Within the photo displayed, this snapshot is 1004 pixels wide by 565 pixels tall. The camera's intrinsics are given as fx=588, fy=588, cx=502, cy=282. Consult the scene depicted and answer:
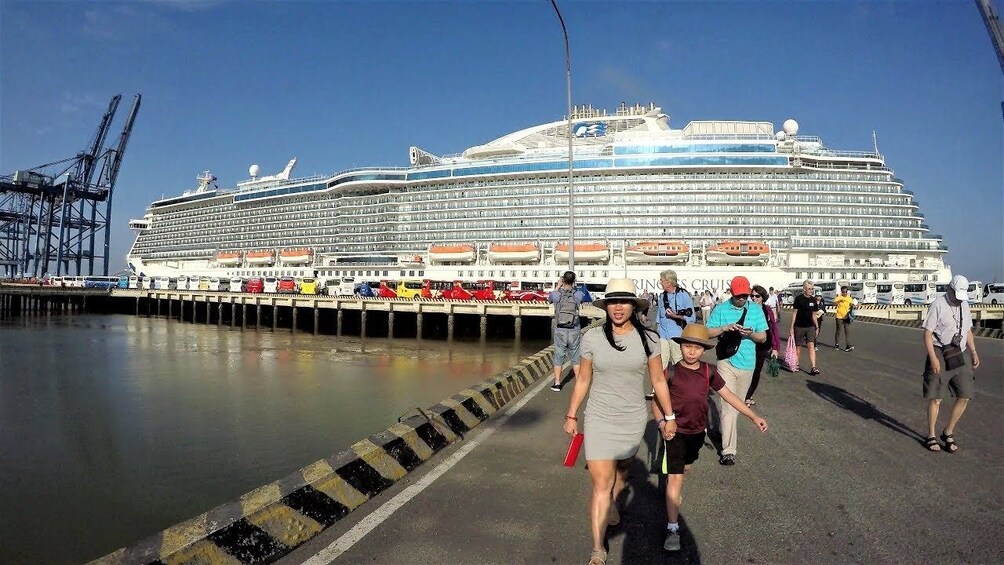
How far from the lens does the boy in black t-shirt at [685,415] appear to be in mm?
3861

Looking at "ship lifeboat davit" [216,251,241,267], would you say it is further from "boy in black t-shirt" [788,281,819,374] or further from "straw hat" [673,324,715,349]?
"straw hat" [673,324,715,349]

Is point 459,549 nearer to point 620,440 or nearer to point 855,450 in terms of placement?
point 620,440

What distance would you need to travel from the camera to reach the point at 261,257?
7350cm

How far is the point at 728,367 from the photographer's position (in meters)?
5.77

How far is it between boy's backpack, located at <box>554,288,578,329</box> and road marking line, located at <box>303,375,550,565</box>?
3.53 meters

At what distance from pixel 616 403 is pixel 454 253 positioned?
56458 mm

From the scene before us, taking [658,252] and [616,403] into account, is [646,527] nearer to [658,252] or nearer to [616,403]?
[616,403]

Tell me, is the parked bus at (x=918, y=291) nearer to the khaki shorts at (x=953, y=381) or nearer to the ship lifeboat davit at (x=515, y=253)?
the ship lifeboat davit at (x=515, y=253)

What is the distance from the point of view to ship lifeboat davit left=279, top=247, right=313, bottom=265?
6950cm

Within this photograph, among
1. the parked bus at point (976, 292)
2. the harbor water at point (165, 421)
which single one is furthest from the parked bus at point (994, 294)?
the harbor water at point (165, 421)

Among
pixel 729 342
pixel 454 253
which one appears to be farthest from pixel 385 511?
pixel 454 253

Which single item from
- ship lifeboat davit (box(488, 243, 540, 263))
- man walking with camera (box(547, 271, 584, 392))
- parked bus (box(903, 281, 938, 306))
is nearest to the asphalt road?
man walking with camera (box(547, 271, 584, 392))

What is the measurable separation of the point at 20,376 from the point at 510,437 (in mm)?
17401

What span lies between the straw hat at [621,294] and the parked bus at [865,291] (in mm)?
48804
